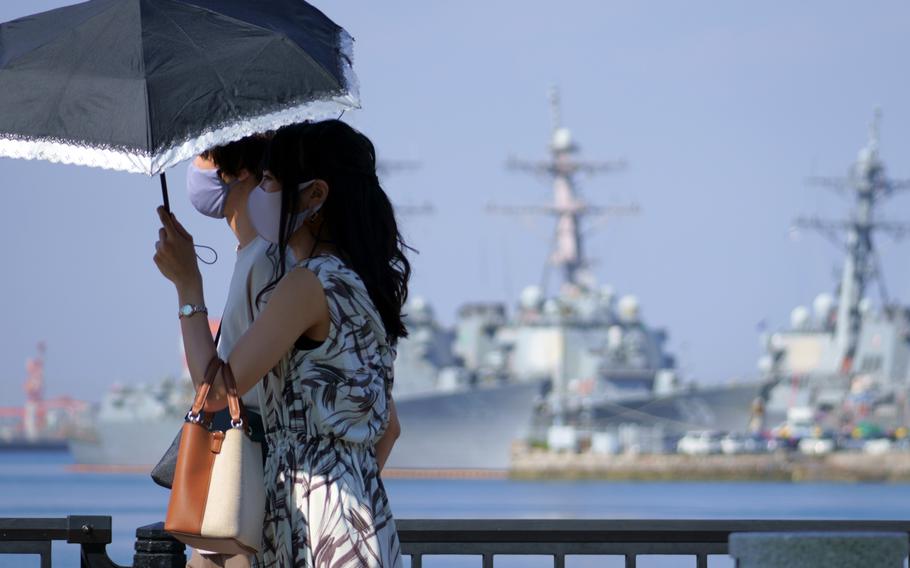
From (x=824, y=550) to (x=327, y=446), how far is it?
2.52 feet

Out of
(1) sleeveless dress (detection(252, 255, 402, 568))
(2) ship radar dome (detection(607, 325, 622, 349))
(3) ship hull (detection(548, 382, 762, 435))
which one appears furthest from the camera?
(2) ship radar dome (detection(607, 325, 622, 349))

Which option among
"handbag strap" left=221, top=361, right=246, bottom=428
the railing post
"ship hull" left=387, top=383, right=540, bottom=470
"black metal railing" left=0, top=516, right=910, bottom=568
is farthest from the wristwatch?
"ship hull" left=387, top=383, right=540, bottom=470

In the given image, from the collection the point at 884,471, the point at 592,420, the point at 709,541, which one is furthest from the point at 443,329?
the point at 709,541

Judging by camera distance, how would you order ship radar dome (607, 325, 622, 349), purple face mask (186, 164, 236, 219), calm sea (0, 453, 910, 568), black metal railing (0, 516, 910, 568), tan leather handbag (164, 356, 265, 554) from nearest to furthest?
1. tan leather handbag (164, 356, 265, 554)
2. purple face mask (186, 164, 236, 219)
3. black metal railing (0, 516, 910, 568)
4. calm sea (0, 453, 910, 568)
5. ship radar dome (607, 325, 622, 349)

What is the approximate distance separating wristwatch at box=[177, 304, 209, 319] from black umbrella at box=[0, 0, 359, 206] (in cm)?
23

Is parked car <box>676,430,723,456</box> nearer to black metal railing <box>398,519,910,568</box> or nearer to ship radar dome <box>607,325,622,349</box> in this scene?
ship radar dome <box>607,325,622,349</box>

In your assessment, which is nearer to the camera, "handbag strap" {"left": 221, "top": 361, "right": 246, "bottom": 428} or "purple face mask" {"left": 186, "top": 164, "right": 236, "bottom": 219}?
"handbag strap" {"left": 221, "top": 361, "right": 246, "bottom": 428}

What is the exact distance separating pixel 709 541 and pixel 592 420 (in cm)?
6530

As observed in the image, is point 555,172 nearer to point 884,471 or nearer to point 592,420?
point 592,420

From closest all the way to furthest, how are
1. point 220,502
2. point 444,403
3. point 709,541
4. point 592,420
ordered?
point 220,502 < point 709,541 < point 444,403 < point 592,420

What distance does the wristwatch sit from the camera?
2.26m

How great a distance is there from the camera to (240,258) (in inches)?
93.4

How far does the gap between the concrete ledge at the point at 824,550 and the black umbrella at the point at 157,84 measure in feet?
3.15

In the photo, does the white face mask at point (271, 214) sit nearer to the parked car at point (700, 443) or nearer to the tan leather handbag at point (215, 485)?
the tan leather handbag at point (215, 485)
